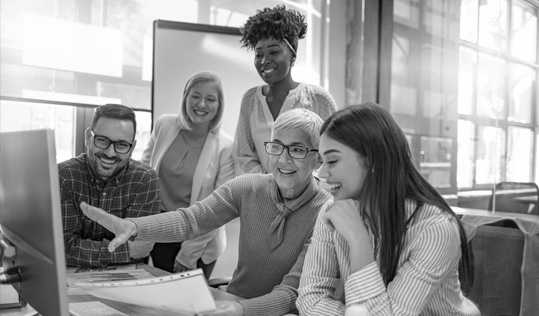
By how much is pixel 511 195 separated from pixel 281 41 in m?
2.31

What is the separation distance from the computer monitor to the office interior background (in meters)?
2.38

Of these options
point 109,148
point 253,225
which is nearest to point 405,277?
point 253,225

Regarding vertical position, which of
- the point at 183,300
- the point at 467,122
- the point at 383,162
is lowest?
the point at 183,300

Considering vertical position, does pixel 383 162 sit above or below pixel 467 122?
below

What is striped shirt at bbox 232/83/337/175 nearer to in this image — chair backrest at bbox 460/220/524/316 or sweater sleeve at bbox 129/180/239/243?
sweater sleeve at bbox 129/180/239/243

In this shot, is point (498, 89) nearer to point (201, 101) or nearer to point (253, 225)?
point (201, 101)

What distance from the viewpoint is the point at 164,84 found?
3457 mm

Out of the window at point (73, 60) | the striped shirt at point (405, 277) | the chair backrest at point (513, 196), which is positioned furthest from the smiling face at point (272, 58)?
the chair backrest at point (513, 196)

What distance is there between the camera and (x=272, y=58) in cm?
235

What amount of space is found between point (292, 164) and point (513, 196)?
9.09 feet

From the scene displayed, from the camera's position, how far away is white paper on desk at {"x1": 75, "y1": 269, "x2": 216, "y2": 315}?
113 centimetres

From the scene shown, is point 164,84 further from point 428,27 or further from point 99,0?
point 428,27

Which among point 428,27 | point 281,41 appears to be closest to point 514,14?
point 428,27

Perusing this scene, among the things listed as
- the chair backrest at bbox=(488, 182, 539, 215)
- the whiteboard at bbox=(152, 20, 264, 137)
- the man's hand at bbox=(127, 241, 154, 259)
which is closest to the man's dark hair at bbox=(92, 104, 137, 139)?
the man's hand at bbox=(127, 241, 154, 259)
